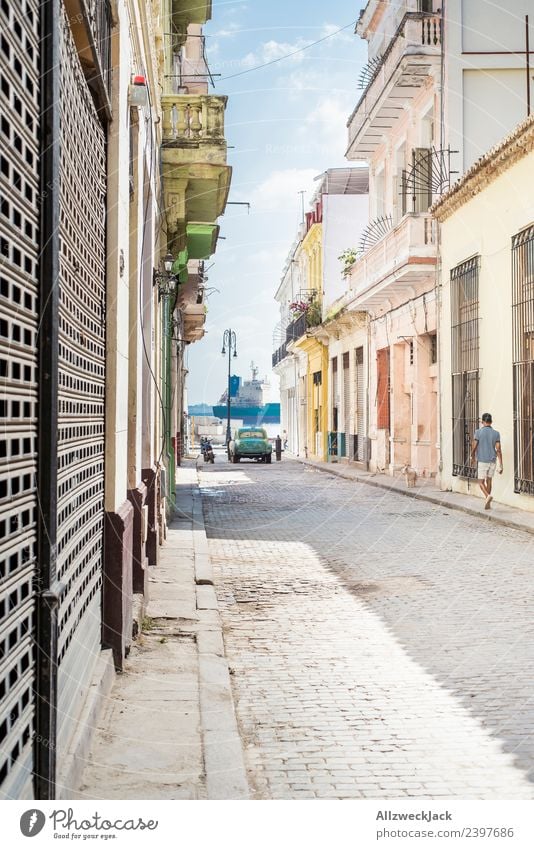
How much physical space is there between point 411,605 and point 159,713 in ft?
11.1

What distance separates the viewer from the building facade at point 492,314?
14594 millimetres

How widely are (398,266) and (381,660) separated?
15348 millimetres

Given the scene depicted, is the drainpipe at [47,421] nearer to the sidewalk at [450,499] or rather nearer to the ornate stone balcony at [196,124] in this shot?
the ornate stone balcony at [196,124]

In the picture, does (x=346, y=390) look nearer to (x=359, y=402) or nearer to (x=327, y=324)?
(x=327, y=324)

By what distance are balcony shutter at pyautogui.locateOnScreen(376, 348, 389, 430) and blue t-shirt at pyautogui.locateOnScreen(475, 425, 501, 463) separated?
10822mm

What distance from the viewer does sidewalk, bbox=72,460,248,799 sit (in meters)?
3.58

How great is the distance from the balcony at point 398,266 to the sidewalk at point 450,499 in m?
4.21

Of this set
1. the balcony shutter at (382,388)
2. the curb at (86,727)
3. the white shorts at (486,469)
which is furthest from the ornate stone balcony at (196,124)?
the balcony shutter at (382,388)

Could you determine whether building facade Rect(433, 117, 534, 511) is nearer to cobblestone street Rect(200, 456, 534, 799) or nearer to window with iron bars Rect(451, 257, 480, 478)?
window with iron bars Rect(451, 257, 480, 478)

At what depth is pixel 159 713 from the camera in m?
4.52

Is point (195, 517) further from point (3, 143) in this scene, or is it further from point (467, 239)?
point (3, 143)

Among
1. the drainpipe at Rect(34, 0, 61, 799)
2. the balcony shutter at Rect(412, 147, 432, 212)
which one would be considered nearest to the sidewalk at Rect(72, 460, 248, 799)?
the drainpipe at Rect(34, 0, 61, 799)

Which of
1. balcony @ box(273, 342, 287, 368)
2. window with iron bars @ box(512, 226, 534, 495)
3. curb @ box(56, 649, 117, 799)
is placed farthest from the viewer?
balcony @ box(273, 342, 287, 368)
